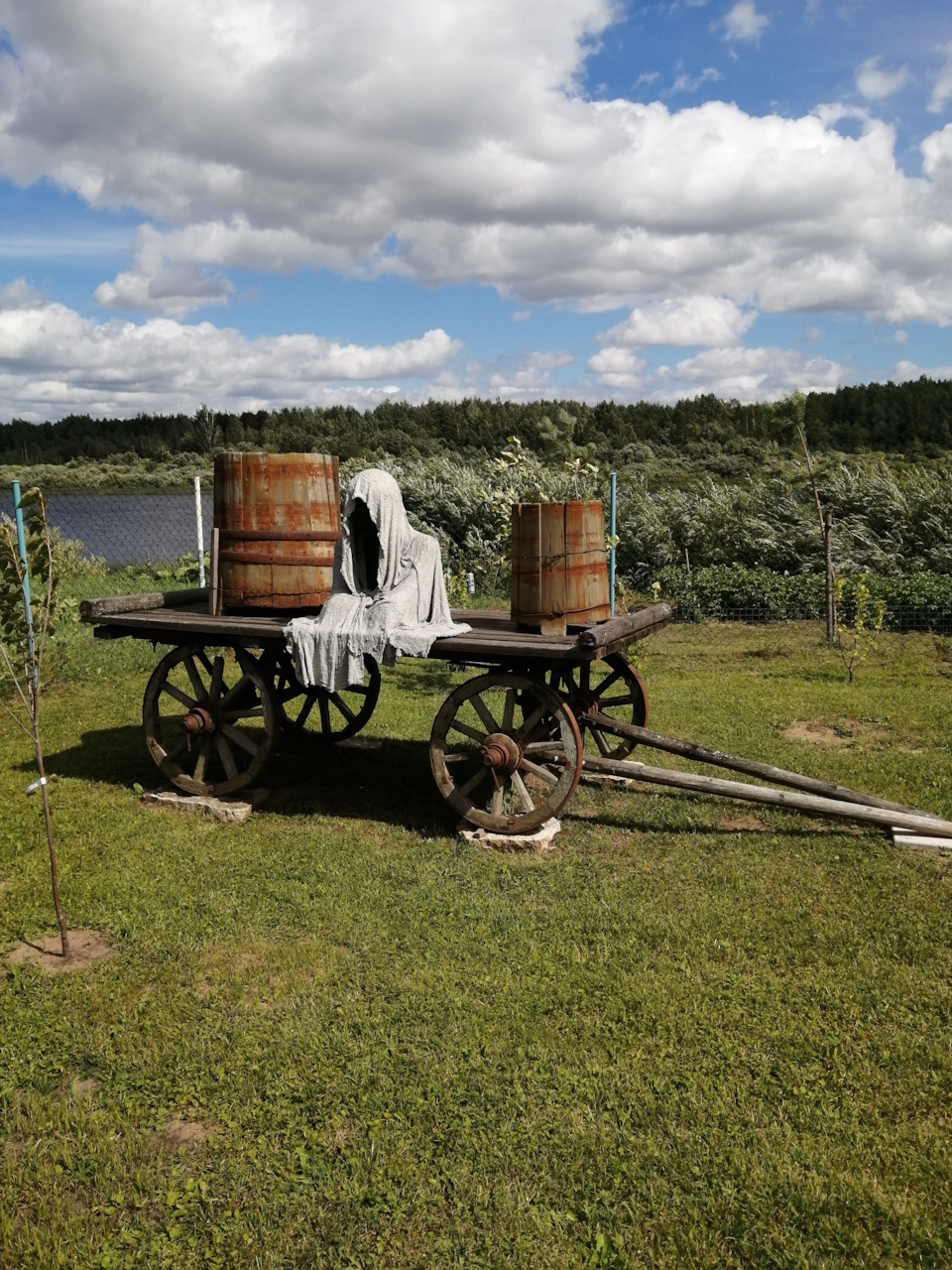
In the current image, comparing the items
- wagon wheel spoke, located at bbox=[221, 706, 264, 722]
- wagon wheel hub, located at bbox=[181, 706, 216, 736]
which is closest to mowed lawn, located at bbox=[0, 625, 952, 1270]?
wagon wheel hub, located at bbox=[181, 706, 216, 736]

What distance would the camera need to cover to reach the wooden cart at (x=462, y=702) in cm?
552

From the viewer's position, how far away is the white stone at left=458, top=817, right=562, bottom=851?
5.60 metres

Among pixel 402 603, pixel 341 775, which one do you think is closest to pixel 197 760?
pixel 341 775

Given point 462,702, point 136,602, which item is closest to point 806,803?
point 462,702

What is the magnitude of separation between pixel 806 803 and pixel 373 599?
3.03 m

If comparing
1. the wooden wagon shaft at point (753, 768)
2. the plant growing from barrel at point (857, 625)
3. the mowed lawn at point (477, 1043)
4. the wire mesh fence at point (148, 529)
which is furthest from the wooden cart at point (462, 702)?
the wire mesh fence at point (148, 529)

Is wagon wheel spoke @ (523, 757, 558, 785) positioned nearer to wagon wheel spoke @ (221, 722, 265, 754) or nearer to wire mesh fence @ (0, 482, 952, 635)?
wagon wheel spoke @ (221, 722, 265, 754)

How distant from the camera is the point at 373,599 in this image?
5957 mm

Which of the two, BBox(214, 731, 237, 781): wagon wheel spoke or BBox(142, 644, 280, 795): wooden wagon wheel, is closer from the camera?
BBox(142, 644, 280, 795): wooden wagon wheel

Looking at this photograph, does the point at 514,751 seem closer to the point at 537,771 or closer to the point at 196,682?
the point at 537,771

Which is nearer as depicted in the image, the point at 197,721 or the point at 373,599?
the point at 373,599

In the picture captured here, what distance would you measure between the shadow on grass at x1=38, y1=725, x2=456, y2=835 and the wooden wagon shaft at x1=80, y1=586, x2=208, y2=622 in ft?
4.46

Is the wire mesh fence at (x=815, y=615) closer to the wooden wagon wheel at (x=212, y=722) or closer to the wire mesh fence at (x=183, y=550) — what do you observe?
the wire mesh fence at (x=183, y=550)

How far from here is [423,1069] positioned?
355 cm
